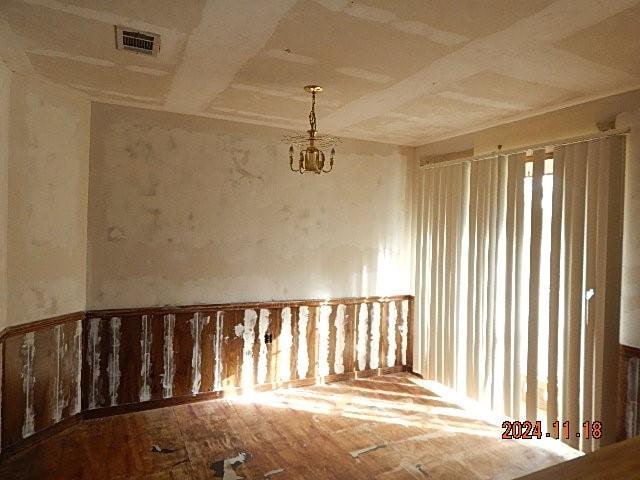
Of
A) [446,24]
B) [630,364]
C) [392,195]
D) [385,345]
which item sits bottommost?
[385,345]

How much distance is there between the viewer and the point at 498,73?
2.66 meters

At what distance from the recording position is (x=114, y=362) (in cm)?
366

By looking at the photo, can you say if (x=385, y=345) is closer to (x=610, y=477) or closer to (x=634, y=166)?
(x=634, y=166)

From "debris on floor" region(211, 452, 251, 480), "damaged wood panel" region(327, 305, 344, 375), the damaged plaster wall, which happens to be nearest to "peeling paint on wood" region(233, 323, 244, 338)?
the damaged plaster wall

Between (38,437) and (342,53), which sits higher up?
(342,53)

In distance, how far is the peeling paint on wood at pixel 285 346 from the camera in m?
4.32

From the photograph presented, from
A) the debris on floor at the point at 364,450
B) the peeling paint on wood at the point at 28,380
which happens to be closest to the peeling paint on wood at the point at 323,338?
the debris on floor at the point at 364,450

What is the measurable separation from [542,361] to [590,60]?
2.53m

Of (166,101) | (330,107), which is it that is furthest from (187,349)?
(330,107)

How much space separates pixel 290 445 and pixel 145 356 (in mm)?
1525

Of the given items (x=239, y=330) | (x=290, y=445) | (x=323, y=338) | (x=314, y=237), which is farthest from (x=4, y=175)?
(x=323, y=338)

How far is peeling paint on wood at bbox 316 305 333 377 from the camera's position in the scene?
4.51 m

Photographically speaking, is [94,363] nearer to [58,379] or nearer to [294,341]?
[58,379]

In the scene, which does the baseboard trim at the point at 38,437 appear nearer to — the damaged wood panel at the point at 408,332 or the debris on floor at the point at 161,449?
the debris on floor at the point at 161,449
